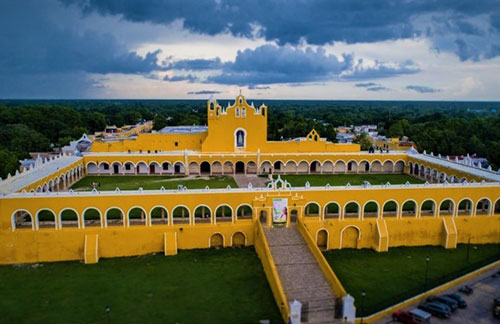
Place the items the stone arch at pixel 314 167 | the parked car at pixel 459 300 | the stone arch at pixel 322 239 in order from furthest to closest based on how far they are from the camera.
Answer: the stone arch at pixel 314 167 → the stone arch at pixel 322 239 → the parked car at pixel 459 300

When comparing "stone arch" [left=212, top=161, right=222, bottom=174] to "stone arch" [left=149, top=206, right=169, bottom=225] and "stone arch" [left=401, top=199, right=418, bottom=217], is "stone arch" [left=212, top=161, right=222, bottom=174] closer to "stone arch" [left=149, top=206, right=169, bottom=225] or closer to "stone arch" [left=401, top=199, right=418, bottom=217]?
"stone arch" [left=149, top=206, right=169, bottom=225]

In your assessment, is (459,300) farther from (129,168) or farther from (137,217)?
(129,168)

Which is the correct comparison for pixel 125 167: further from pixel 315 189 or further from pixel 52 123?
pixel 52 123

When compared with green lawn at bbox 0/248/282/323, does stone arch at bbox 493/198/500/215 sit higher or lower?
higher

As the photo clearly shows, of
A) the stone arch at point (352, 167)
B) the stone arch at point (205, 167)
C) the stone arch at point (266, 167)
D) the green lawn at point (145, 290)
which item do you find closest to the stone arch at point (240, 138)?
the stone arch at point (266, 167)

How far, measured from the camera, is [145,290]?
1798 cm

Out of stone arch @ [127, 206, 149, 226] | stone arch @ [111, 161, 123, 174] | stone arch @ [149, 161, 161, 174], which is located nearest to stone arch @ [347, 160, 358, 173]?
stone arch @ [149, 161, 161, 174]

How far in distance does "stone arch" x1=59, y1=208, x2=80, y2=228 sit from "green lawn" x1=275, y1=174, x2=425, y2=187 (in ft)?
58.4

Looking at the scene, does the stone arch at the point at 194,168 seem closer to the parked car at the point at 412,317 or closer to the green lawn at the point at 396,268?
the green lawn at the point at 396,268

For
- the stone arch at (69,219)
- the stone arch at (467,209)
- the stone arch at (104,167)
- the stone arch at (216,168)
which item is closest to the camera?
the stone arch at (69,219)

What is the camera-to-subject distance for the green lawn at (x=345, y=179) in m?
36.0

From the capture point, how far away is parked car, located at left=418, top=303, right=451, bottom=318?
1605 cm

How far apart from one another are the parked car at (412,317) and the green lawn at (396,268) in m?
0.72

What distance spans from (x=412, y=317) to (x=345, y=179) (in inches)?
900
